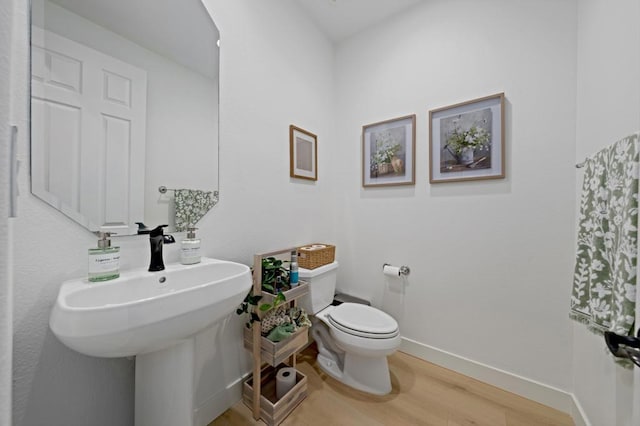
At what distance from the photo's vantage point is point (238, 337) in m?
1.36

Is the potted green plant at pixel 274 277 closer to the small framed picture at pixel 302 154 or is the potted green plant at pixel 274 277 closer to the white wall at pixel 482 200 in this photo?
the small framed picture at pixel 302 154

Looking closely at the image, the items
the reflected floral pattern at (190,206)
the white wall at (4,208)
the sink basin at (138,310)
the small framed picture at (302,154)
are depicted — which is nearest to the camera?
the white wall at (4,208)

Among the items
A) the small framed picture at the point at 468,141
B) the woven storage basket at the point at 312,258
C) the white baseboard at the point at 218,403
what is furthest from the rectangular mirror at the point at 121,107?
the small framed picture at the point at 468,141

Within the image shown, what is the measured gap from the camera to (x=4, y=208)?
0.28m

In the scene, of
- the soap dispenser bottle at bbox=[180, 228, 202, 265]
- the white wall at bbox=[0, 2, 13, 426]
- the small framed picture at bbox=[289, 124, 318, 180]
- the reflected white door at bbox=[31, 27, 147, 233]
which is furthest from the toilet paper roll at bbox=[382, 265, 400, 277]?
the white wall at bbox=[0, 2, 13, 426]

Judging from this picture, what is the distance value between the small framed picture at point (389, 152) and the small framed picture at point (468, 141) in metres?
0.15

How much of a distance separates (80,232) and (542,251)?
2.17 meters

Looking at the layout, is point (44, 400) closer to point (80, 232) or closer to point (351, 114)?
point (80, 232)

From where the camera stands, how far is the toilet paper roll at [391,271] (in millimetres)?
1755

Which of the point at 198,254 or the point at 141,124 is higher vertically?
the point at 141,124

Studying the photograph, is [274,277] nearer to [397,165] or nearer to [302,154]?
[302,154]

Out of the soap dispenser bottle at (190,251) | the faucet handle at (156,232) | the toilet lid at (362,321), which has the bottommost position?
the toilet lid at (362,321)

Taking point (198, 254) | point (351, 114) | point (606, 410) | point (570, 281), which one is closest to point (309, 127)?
point (351, 114)

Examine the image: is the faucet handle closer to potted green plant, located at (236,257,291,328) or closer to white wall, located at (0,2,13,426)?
potted green plant, located at (236,257,291,328)
